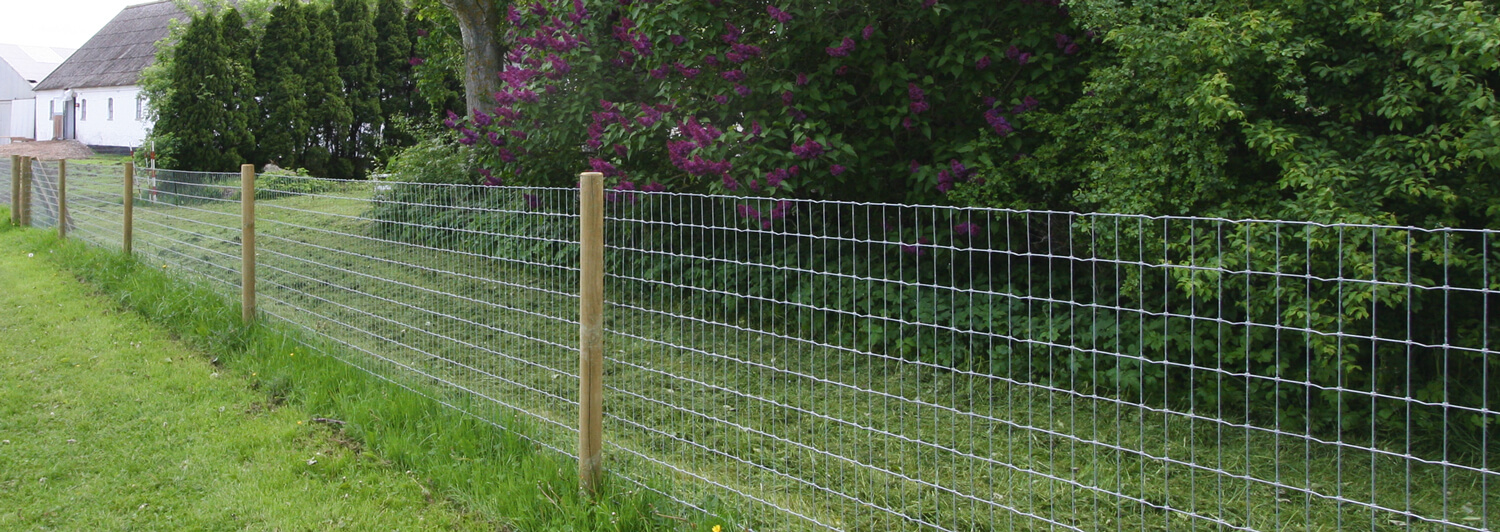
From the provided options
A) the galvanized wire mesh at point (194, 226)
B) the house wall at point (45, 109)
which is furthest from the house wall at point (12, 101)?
the galvanized wire mesh at point (194, 226)

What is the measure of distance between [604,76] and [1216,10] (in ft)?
13.3

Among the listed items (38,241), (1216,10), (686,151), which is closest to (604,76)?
(686,151)

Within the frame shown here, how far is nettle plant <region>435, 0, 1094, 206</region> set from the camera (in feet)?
20.8

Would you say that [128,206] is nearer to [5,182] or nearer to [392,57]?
[5,182]

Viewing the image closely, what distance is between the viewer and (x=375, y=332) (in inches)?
232

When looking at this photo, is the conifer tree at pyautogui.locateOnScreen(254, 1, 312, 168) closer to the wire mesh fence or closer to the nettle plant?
the wire mesh fence

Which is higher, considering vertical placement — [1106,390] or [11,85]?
[11,85]

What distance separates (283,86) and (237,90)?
84 centimetres

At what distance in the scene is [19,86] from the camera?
51.0 m

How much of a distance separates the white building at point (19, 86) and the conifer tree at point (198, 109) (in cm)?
3308

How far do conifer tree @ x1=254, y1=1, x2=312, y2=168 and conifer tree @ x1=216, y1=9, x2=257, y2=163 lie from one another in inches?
11.0

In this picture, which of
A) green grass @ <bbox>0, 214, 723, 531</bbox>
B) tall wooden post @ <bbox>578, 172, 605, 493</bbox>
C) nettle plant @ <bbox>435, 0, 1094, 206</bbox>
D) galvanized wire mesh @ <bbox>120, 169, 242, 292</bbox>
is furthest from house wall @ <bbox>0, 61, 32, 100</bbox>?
tall wooden post @ <bbox>578, 172, 605, 493</bbox>

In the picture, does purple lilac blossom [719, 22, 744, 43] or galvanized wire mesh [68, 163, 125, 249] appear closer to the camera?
purple lilac blossom [719, 22, 744, 43]

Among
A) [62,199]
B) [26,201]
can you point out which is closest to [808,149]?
[62,199]
